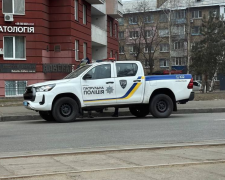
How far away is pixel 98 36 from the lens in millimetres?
37688

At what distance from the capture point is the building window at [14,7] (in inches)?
1100

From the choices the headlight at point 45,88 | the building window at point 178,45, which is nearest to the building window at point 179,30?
the building window at point 178,45

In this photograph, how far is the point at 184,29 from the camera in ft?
228

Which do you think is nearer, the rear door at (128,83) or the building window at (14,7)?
the rear door at (128,83)

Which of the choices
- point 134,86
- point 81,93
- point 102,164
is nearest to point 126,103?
point 134,86

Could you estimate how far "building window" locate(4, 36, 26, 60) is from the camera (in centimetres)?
2812

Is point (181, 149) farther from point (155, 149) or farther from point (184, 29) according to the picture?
point (184, 29)

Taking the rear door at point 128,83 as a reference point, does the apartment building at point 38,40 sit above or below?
above

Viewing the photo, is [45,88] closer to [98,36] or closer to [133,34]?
[98,36]

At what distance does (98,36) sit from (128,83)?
23.5 m

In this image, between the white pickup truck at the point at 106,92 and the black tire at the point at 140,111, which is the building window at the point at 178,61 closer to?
the black tire at the point at 140,111

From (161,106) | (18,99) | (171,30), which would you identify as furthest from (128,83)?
(171,30)

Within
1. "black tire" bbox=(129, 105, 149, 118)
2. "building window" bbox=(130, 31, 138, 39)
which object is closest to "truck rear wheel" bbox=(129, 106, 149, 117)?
"black tire" bbox=(129, 105, 149, 118)

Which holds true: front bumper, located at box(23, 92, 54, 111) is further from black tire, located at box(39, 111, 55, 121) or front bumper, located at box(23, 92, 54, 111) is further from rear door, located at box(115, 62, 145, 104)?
rear door, located at box(115, 62, 145, 104)
